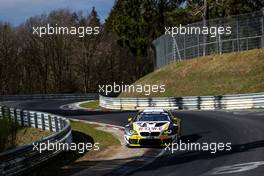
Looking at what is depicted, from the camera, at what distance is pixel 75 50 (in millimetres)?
88250

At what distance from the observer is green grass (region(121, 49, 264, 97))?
133ft

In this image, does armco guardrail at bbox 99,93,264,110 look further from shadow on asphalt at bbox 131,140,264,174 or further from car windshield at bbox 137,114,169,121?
shadow on asphalt at bbox 131,140,264,174

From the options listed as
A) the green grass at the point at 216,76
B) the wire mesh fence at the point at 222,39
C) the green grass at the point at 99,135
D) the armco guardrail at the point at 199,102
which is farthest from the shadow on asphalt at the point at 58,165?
the wire mesh fence at the point at 222,39

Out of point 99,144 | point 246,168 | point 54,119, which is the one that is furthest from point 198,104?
point 246,168

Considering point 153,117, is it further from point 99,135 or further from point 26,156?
point 26,156

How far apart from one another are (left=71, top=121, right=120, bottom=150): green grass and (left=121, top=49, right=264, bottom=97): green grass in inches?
655

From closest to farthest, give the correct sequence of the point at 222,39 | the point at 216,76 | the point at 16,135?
the point at 16,135
the point at 216,76
the point at 222,39

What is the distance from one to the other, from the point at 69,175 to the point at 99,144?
607cm

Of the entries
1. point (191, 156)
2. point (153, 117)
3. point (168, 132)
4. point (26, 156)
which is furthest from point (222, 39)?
point (26, 156)

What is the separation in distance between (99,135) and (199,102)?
15777mm

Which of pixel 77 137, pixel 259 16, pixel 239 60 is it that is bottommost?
pixel 77 137

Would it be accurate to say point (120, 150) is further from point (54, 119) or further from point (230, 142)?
point (54, 119)

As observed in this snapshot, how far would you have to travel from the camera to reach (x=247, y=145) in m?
15.7

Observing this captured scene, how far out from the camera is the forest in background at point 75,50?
87438mm
